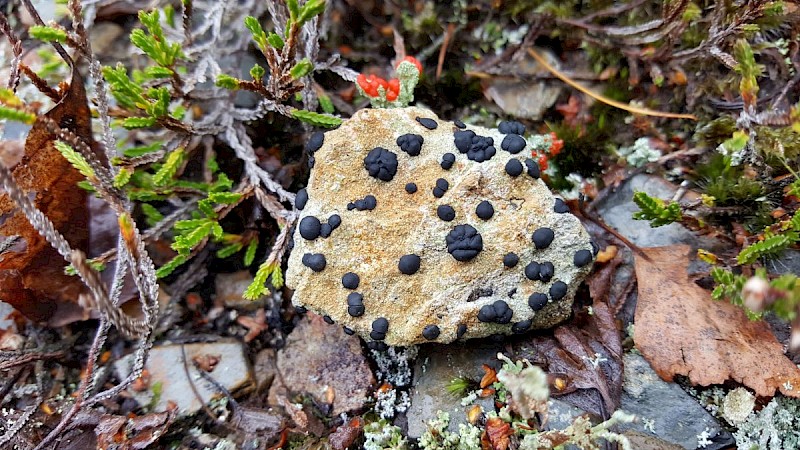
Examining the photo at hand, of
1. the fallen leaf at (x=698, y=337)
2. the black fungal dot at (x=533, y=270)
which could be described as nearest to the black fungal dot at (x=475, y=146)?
the black fungal dot at (x=533, y=270)

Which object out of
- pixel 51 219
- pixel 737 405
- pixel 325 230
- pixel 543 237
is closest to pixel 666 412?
pixel 737 405

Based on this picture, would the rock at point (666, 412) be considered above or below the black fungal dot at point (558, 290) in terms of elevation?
below

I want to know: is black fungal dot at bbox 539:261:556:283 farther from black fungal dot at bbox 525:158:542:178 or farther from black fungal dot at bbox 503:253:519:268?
black fungal dot at bbox 525:158:542:178

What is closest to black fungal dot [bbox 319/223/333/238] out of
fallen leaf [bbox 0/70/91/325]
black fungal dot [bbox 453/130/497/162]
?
black fungal dot [bbox 453/130/497/162]

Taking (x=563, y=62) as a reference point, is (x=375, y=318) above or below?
below

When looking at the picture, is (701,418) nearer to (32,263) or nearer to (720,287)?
(720,287)

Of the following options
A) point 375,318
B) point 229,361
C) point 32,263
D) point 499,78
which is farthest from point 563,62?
point 32,263

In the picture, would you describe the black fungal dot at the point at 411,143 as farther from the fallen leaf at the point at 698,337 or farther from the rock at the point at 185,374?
the rock at the point at 185,374
